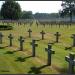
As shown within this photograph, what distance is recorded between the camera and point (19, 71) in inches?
514

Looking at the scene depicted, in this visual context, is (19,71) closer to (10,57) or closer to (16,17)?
(10,57)

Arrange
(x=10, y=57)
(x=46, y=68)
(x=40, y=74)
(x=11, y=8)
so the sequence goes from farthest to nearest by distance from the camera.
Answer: (x=11, y=8) < (x=10, y=57) < (x=46, y=68) < (x=40, y=74)

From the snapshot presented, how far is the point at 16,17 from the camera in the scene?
326 feet

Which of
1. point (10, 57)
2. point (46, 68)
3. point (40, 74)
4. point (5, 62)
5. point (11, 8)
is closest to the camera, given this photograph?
point (40, 74)

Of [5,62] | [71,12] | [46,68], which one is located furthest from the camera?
[71,12]

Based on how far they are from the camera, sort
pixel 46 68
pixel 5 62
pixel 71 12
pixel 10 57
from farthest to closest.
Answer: pixel 71 12
pixel 10 57
pixel 5 62
pixel 46 68

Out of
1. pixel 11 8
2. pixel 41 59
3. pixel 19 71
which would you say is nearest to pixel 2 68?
pixel 19 71

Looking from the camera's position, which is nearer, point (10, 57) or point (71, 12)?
point (10, 57)

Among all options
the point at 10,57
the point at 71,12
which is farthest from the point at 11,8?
the point at 10,57

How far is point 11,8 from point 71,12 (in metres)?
25.0

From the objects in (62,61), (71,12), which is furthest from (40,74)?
(71,12)

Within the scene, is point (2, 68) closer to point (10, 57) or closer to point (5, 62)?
point (5, 62)

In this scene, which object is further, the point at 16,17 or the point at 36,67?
the point at 16,17

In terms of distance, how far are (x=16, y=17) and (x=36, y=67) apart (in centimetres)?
8611
